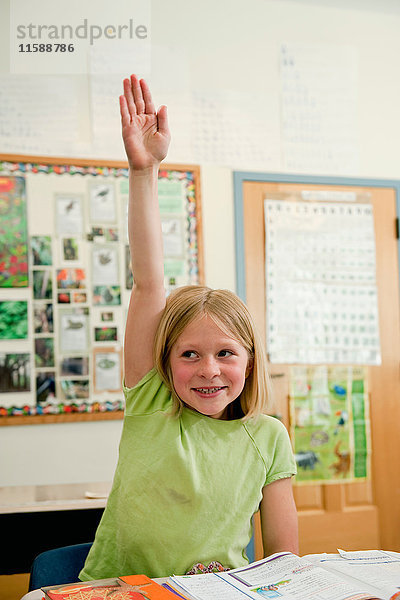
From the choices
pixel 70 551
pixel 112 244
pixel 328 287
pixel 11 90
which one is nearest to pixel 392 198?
pixel 328 287

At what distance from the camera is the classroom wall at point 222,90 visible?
297cm

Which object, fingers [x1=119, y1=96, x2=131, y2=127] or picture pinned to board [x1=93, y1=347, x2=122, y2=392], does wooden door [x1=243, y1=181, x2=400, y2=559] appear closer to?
picture pinned to board [x1=93, y1=347, x2=122, y2=392]

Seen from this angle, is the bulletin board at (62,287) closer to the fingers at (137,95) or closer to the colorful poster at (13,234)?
the colorful poster at (13,234)

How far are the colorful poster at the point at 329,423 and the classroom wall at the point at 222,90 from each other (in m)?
0.66

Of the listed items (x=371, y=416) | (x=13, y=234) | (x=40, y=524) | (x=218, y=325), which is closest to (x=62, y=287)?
(x=13, y=234)

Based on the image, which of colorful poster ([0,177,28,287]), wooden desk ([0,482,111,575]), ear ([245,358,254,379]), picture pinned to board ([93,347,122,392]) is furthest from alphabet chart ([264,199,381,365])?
ear ([245,358,254,379])

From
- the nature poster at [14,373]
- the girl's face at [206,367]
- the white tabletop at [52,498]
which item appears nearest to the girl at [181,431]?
the girl's face at [206,367]

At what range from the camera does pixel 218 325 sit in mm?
1135

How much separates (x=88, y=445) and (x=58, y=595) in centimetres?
221

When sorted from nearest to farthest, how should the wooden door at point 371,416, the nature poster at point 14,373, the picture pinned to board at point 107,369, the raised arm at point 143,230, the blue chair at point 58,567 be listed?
the raised arm at point 143,230 < the blue chair at point 58,567 < the nature poster at point 14,373 < the picture pinned to board at point 107,369 < the wooden door at point 371,416

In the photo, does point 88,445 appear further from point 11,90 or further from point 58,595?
point 58,595

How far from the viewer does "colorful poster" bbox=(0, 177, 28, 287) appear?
2.96m

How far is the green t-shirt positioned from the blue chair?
27 cm

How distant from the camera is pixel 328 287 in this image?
3.39m
